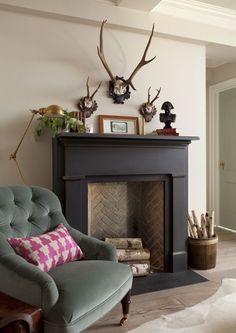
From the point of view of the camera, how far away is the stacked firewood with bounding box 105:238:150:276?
9.64 ft

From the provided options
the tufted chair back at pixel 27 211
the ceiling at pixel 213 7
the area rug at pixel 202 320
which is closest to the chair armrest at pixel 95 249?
the tufted chair back at pixel 27 211

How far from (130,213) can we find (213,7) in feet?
8.14

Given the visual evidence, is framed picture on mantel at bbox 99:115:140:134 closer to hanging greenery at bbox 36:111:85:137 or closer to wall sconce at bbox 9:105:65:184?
hanging greenery at bbox 36:111:85:137

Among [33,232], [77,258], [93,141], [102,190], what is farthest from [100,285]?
[102,190]

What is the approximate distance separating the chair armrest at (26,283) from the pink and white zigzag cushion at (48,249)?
0.30 feet

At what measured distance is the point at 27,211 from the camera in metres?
2.23

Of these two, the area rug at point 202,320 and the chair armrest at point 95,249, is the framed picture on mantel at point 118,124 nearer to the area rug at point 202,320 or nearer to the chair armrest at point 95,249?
the chair armrest at point 95,249

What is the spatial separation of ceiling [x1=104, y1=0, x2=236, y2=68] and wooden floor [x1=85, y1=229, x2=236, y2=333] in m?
2.56

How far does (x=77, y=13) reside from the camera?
2.86m

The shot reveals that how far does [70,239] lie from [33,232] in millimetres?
282

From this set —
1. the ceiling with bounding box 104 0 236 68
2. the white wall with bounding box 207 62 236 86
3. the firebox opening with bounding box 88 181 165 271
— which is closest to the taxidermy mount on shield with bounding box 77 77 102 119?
the firebox opening with bounding box 88 181 165 271

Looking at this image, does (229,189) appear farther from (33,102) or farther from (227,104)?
(33,102)

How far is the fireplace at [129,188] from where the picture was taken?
269 centimetres

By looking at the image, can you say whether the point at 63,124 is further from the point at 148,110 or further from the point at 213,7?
the point at 213,7
